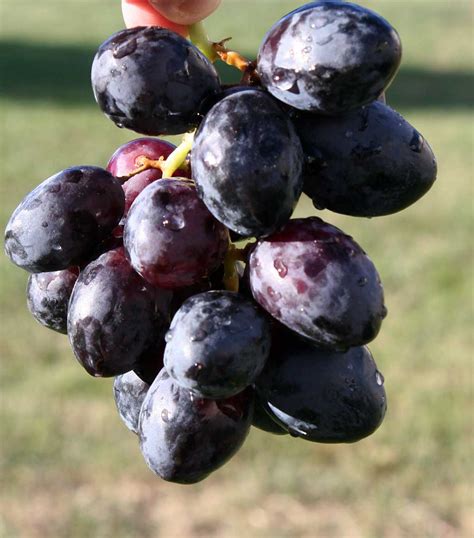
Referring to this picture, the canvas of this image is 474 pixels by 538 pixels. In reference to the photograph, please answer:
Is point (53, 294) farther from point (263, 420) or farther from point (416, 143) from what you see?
point (416, 143)

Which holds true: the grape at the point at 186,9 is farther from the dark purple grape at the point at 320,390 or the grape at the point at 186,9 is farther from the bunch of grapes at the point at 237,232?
the dark purple grape at the point at 320,390

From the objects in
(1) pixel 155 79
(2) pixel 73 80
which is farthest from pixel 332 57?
(2) pixel 73 80

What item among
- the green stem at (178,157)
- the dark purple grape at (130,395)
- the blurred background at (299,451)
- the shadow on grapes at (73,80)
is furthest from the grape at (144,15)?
the shadow on grapes at (73,80)

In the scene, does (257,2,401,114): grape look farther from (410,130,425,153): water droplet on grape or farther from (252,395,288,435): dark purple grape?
(252,395,288,435): dark purple grape

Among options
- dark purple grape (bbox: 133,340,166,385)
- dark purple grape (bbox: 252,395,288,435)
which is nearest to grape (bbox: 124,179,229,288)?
dark purple grape (bbox: 133,340,166,385)

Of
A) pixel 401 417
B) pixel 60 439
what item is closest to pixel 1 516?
pixel 60 439

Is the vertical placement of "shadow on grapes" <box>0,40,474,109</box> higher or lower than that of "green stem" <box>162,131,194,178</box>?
lower
